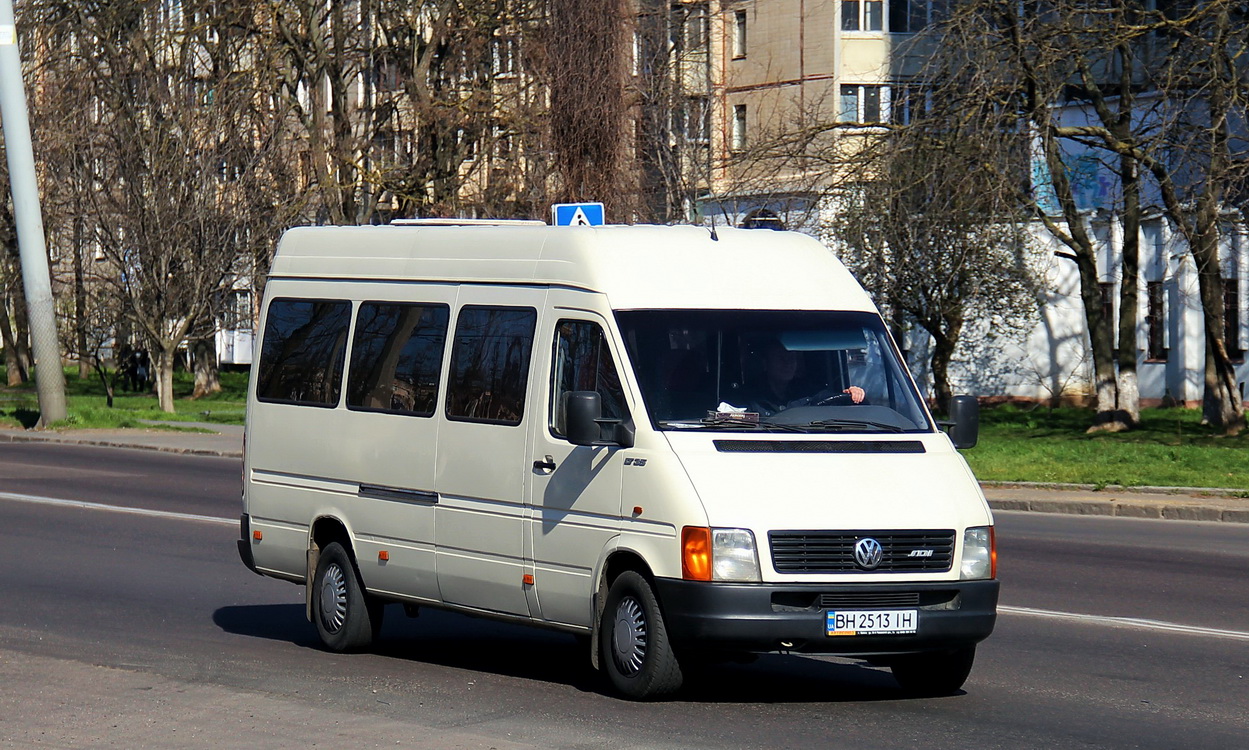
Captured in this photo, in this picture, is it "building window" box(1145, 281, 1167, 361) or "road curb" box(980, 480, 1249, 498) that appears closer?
"road curb" box(980, 480, 1249, 498)

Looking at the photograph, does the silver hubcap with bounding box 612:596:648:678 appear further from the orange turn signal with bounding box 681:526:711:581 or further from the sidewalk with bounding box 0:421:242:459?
the sidewalk with bounding box 0:421:242:459

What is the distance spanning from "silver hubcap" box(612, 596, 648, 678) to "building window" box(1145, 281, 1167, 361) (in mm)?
36389

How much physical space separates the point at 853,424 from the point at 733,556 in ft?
3.50

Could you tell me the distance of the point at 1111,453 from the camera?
89.6ft

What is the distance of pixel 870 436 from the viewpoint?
848 cm

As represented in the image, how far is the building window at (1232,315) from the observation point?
136ft

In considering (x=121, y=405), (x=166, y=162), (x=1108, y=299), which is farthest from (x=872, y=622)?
(x=121, y=405)

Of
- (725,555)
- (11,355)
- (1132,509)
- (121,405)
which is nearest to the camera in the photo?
(725,555)

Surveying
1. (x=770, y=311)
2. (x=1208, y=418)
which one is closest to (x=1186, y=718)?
(x=770, y=311)

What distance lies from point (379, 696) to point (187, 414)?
33.9 meters

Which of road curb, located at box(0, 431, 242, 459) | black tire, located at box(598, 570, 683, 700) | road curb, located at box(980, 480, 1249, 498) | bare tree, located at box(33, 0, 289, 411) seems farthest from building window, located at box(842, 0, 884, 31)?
black tire, located at box(598, 570, 683, 700)

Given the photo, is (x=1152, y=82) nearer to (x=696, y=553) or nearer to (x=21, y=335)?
(x=696, y=553)

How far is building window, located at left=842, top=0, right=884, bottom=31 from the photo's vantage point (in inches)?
1961

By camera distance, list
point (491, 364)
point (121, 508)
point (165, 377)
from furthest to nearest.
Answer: point (165, 377), point (121, 508), point (491, 364)
